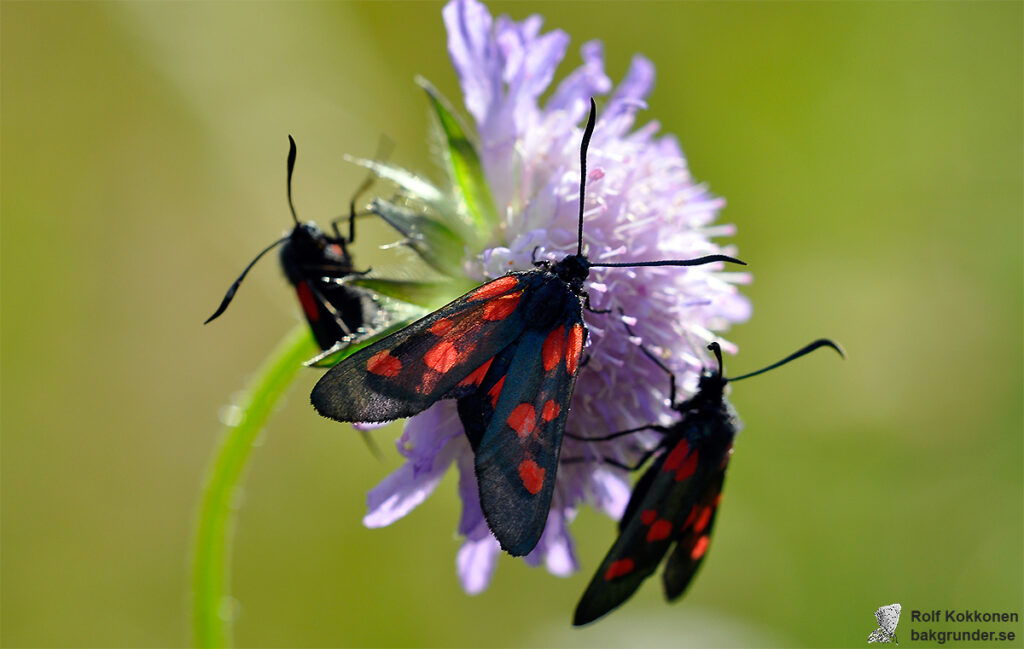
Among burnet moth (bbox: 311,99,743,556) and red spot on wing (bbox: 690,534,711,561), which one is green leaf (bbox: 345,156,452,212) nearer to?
burnet moth (bbox: 311,99,743,556)

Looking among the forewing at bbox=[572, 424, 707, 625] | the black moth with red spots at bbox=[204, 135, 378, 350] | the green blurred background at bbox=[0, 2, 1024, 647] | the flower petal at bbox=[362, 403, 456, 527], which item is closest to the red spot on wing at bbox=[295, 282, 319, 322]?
the black moth with red spots at bbox=[204, 135, 378, 350]

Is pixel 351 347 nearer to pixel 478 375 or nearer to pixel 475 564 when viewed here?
pixel 478 375

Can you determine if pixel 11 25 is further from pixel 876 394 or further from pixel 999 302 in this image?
pixel 999 302

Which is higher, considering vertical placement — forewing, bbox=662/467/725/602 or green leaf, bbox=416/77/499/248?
green leaf, bbox=416/77/499/248

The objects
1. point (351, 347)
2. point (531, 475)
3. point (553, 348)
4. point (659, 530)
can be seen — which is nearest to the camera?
point (531, 475)

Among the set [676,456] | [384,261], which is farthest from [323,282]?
[384,261]

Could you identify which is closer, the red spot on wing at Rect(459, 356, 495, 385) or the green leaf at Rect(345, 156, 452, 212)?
the red spot on wing at Rect(459, 356, 495, 385)

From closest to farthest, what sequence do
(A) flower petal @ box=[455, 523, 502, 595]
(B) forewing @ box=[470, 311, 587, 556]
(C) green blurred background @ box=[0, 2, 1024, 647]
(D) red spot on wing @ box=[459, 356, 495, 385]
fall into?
(B) forewing @ box=[470, 311, 587, 556] → (D) red spot on wing @ box=[459, 356, 495, 385] → (A) flower petal @ box=[455, 523, 502, 595] → (C) green blurred background @ box=[0, 2, 1024, 647]
